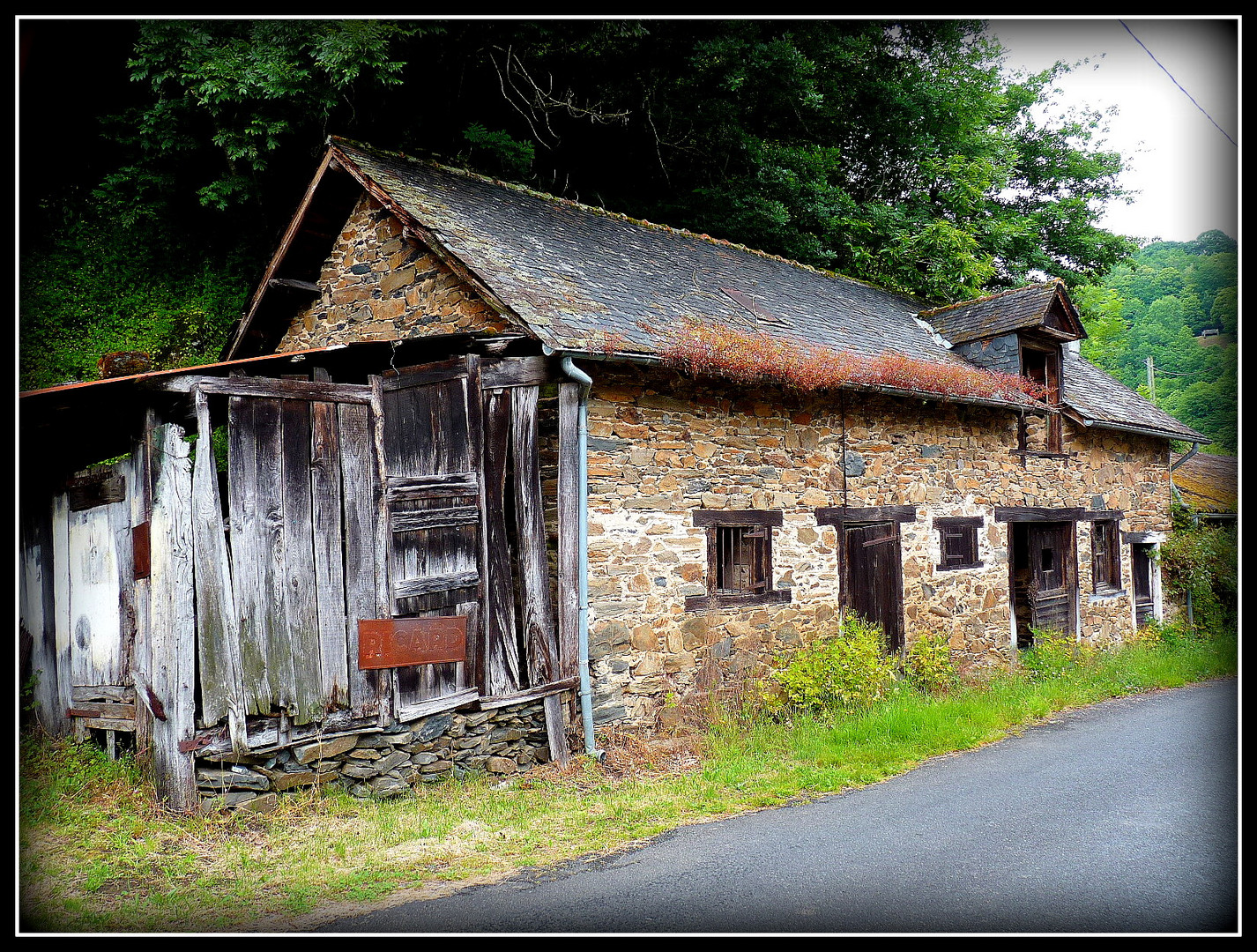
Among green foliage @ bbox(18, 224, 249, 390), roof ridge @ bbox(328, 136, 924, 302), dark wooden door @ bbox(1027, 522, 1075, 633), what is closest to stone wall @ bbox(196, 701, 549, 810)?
roof ridge @ bbox(328, 136, 924, 302)

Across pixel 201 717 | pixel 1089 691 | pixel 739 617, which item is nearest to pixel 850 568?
pixel 739 617

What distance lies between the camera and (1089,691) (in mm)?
10477

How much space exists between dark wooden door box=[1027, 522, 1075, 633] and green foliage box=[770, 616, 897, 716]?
4566 mm

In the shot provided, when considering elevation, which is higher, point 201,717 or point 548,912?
point 201,717

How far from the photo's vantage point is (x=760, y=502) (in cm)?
923

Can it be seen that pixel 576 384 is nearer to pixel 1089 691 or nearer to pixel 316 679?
pixel 316 679

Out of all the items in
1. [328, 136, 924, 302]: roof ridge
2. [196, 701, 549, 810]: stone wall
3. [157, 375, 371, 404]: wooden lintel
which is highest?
[328, 136, 924, 302]: roof ridge

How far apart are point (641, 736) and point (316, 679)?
2.94 metres

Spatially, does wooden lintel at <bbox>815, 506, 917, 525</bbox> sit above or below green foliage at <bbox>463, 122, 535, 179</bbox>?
below

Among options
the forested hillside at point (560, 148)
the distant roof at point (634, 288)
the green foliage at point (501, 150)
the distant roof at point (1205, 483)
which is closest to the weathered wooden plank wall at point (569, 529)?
the distant roof at point (634, 288)

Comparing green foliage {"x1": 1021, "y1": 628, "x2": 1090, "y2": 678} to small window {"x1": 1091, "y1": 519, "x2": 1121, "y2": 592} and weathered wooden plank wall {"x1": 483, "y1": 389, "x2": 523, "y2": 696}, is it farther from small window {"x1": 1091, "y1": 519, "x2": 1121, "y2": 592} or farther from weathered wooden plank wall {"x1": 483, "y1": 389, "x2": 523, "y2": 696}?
weathered wooden plank wall {"x1": 483, "y1": 389, "x2": 523, "y2": 696}

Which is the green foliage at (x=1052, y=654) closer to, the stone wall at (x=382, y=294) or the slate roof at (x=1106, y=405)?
the slate roof at (x=1106, y=405)

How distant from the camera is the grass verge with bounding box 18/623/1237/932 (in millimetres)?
4703

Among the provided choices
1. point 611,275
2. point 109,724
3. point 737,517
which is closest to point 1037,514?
point 737,517
